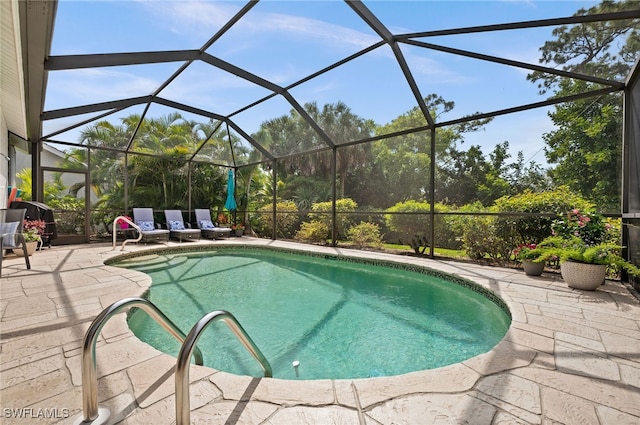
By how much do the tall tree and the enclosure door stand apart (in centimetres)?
1185

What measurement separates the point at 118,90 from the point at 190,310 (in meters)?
5.77

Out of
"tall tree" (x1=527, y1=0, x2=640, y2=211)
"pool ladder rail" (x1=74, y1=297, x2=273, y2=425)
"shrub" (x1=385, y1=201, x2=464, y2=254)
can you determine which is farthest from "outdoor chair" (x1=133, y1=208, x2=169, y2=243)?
"tall tree" (x1=527, y1=0, x2=640, y2=211)

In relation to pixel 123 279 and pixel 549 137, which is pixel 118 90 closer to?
pixel 123 279

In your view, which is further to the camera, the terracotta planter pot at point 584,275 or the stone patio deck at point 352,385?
the terracotta planter pot at point 584,275

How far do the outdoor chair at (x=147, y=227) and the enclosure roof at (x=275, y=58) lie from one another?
269cm

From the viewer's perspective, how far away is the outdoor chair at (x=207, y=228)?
10516 mm

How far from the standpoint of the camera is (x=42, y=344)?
2.37m

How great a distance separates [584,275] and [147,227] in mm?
10690

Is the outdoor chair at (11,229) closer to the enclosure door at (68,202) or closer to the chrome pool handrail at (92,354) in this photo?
the enclosure door at (68,202)

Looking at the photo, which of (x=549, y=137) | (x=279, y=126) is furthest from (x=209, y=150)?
(x=549, y=137)

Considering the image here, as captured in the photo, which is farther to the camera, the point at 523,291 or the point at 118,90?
the point at 118,90

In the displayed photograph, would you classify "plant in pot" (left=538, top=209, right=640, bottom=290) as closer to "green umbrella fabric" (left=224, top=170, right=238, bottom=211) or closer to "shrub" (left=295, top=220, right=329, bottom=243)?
"shrub" (left=295, top=220, right=329, bottom=243)

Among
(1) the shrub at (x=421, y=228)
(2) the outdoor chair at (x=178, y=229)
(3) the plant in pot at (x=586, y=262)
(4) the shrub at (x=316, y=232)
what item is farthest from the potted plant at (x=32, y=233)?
(3) the plant in pot at (x=586, y=262)

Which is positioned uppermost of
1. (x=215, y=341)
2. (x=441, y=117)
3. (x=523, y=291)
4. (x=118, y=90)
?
(x=118, y=90)
